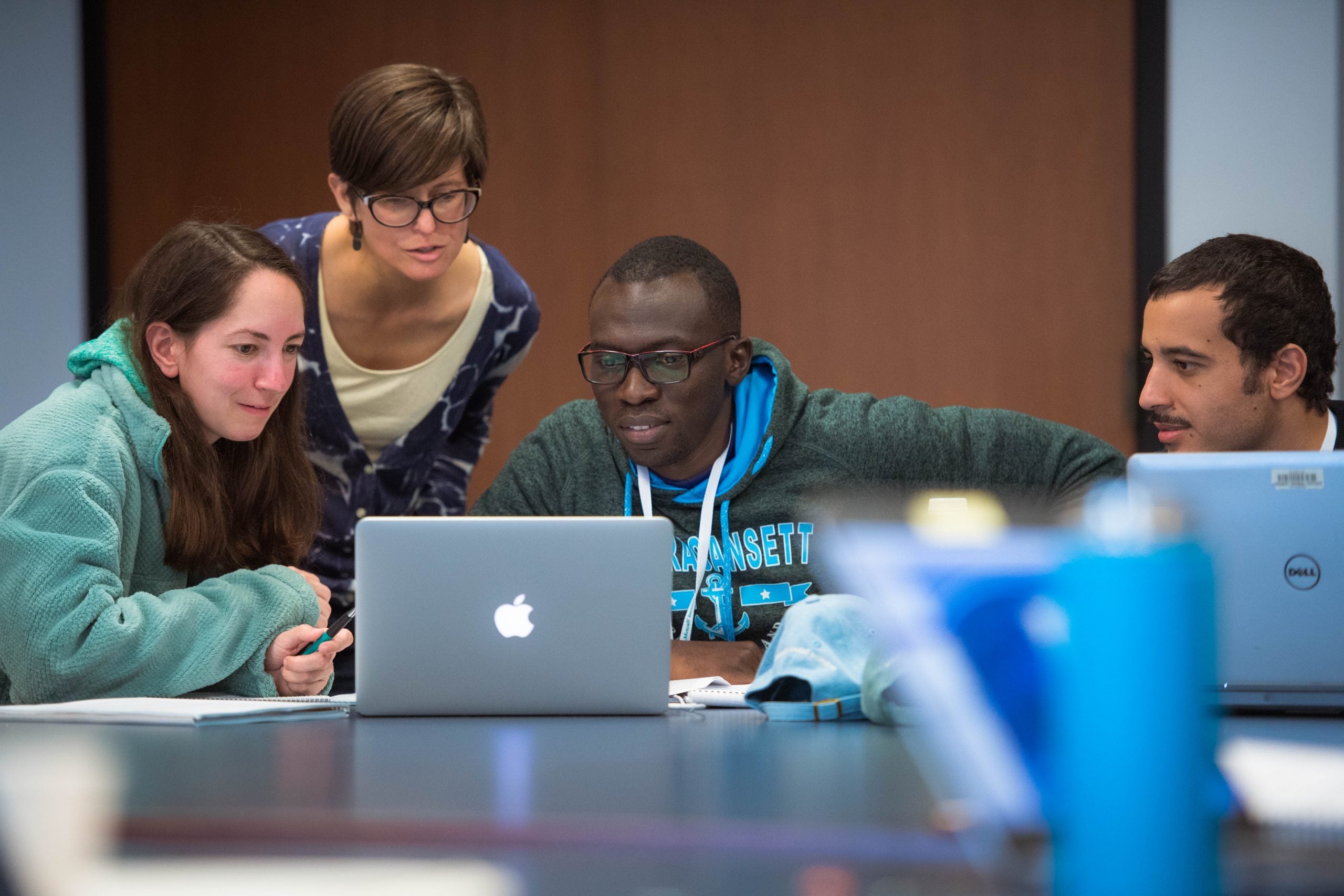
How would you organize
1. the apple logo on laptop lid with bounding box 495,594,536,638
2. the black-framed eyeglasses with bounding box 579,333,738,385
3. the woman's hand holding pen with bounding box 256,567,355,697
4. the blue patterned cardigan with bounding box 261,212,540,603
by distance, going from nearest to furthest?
1. the apple logo on laptop lid with bounding box 495,594,536,638
2. the woman's hand holding pen with bounding box 256,567,355,697
3. the black-framed eyeglasses with bounding box 579,333,738,385
4. the blue patterned cardigan with bounding box 261,212,540,603

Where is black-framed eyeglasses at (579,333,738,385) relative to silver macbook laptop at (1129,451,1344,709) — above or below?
above

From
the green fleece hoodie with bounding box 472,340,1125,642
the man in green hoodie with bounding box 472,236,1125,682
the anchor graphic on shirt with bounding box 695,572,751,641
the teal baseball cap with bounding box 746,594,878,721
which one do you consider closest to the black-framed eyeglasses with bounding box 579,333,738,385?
the man in green hoodie with bounding box 472,236,1125,682

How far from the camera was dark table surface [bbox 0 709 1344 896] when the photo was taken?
70 centimetres

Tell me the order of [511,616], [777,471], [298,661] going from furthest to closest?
[777,471]
[298,661]
[511,616]

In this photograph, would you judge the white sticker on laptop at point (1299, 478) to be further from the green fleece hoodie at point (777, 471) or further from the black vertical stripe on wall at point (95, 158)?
the black vertical stripe on wall at point (95, 158)

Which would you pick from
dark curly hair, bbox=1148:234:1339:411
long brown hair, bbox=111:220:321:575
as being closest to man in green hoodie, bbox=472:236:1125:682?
dark curly hair, bbox=1148:234:1339:411

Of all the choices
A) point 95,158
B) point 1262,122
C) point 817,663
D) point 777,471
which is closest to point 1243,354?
point 777,471

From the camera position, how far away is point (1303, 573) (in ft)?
4.33

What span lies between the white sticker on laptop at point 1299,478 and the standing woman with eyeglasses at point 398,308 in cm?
145

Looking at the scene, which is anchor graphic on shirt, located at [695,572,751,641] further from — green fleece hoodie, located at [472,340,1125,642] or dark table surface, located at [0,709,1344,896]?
dark table surface, located at [0,709,1344,896]

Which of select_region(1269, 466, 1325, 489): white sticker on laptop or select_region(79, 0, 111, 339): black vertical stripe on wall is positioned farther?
select_region(79, 0, 111, 339): black vertical stripe on wall

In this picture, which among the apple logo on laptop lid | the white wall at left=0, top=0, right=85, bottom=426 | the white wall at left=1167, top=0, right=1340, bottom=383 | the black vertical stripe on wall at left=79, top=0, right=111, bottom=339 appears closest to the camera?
the apple logo on laptop lid

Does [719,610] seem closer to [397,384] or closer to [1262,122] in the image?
[397,384]

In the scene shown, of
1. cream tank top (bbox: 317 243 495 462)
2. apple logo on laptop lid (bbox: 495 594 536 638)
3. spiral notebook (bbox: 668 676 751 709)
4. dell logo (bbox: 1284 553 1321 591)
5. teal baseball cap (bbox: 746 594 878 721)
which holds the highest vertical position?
cream tank top (bbox: 317 243 495 462)
